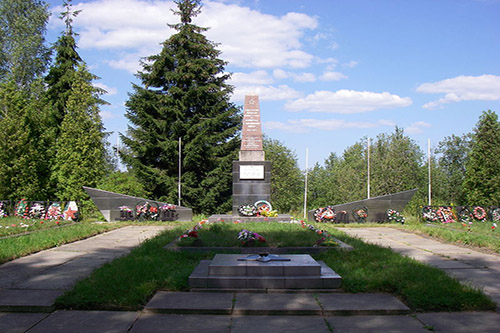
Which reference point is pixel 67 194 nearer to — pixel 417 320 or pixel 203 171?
pixel 203 171

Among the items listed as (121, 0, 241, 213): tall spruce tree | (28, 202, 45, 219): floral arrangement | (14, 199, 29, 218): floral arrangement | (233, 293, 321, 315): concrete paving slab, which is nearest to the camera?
(233, 293, 321, 315): concrete paving slab

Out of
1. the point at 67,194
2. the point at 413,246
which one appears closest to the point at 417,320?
the point at 413,246

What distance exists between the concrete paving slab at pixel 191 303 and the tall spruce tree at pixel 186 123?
17.7 m

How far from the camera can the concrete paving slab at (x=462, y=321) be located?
148 inches

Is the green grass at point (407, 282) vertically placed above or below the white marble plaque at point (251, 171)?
below

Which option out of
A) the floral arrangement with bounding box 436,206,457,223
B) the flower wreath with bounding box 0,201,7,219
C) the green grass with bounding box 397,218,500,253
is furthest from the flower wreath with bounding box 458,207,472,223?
the flower wreath with bounding box 0,201,7,219

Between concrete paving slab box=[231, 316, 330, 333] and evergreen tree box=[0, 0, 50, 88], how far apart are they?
84.4 ft

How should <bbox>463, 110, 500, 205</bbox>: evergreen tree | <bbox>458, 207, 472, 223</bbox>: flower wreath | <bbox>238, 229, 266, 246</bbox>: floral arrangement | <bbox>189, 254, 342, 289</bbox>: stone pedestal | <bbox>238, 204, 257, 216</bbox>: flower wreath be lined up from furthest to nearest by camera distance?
1. <bbox>463, 110, 500, 205</bbox>: evergreen tree
2. <bbox>458, 207, 472, 223</bbox>: flower wreath
3. <bbox>238, 204, 257, 216</bbox>: flower wreath
4. <bbox>238, 229, 266, 246</bbox>: floral arrangement
5. <bbox>189, 254, 342, 289</bbox>: stone pedestal

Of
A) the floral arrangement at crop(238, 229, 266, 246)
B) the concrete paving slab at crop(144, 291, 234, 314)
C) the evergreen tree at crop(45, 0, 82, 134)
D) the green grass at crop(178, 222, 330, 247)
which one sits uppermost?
the evergreen tree at crop(45, 0, 82, 134)

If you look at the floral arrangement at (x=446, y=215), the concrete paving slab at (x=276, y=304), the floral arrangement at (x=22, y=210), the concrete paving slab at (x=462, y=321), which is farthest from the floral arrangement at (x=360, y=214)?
the floral arrangement at (x=22, y=210)

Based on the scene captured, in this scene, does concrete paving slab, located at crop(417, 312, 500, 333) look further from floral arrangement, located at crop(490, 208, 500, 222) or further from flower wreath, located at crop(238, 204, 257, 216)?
floral arrangement, located at crop(490, 208, 500, 222)

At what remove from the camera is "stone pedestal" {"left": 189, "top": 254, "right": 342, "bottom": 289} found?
4973 mm

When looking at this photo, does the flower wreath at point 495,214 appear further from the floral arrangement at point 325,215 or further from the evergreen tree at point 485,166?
the floral arrangement at point 325,215

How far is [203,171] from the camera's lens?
24297mm
